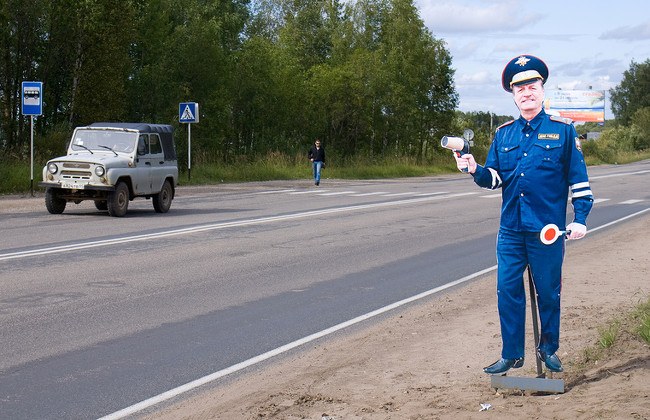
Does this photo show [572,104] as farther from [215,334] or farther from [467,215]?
[215,334]

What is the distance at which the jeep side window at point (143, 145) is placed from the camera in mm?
22453

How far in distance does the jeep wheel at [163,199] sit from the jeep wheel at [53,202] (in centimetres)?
203

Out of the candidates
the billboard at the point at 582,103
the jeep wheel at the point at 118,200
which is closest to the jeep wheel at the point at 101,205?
the jeep wheel at the point at 118,200

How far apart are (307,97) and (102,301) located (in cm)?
5039

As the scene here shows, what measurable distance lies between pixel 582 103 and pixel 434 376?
385ft

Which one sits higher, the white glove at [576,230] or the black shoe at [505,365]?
the white glove at [576,230]

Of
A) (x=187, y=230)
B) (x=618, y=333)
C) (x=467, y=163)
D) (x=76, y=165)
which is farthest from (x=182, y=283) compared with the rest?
(x=76, y=165)

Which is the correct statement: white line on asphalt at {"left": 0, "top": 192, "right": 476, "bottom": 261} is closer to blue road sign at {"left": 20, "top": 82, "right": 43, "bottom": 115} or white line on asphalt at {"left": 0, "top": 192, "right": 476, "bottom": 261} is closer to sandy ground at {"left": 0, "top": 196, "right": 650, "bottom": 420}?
sandy ground at {"left": 0, "top": 196, "right": 650, "bottom": 420}

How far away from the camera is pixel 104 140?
22.5 metres

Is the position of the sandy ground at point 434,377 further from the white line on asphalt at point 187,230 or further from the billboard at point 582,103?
the billboard at point 582,103

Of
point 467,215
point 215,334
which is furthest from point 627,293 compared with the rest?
point 467,215

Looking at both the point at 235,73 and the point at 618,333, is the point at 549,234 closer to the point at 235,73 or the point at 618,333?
the point at 618,333

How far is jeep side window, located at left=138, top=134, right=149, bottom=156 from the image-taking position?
884 inches

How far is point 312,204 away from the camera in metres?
27.0
